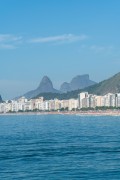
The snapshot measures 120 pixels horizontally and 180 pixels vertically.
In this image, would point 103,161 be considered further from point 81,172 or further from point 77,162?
point 81,172

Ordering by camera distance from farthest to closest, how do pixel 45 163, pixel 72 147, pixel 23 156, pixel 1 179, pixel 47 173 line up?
pixel 72 147 < pixel 23 156 < pixel 45 163 < pixel 47 173 < pixel 1 179

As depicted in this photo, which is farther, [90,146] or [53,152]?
[90,146]

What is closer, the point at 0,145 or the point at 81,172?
the point at 81,172

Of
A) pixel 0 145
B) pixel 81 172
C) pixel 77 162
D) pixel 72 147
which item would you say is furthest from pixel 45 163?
pixel 0 145

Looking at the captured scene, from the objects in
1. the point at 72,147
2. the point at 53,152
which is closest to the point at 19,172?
the point at 53,152

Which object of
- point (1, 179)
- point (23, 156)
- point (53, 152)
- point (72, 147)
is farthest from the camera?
point (72, 147)

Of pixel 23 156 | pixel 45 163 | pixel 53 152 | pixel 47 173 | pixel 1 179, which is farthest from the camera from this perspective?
pixel 53 152

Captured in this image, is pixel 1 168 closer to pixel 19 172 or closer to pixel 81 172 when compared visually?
pixel 19 172

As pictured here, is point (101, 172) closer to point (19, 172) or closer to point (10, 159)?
point (19, 172)
